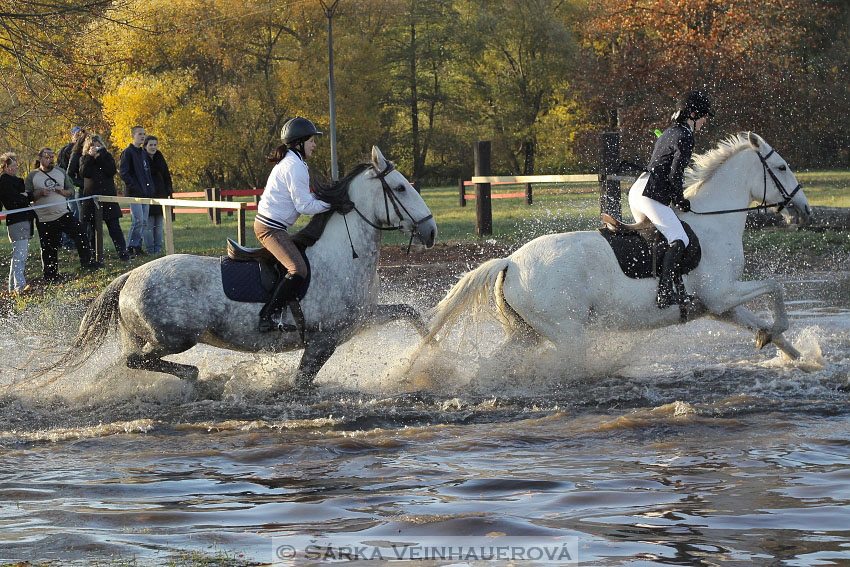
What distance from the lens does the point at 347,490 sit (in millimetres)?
6188

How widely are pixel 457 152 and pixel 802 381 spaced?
134ft

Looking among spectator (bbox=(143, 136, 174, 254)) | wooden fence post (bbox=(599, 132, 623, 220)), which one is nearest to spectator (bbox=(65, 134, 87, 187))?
spectator (bbox=(143, 136, 174, 254))

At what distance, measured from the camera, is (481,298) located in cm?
868

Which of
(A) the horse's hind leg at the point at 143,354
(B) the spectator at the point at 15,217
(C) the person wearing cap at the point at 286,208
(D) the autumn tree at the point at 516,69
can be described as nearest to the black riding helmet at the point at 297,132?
(C) the person wearing cap at the point at 286,208

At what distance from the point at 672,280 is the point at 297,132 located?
3126mm

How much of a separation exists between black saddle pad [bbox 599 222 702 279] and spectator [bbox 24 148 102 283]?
9.40 m

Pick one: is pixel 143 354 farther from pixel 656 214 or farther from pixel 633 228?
pixel 656 214

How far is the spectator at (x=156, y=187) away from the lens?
17.2m

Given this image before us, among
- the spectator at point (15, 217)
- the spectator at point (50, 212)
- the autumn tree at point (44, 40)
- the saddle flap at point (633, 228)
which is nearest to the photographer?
the saddle flap at point (633, 228)

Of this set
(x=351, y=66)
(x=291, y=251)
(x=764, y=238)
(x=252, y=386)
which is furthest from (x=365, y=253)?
(x=351, y=66)

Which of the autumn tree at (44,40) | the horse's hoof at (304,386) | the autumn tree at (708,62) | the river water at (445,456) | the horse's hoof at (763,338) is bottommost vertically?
the river water at (445,456)

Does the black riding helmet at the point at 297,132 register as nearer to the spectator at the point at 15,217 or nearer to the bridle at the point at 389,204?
the bridle at the point at 389,204

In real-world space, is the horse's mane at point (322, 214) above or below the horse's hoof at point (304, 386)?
above

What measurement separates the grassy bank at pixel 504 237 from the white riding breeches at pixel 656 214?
23.4 ft
